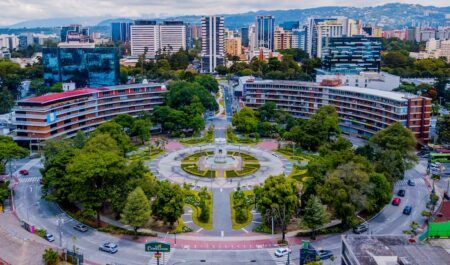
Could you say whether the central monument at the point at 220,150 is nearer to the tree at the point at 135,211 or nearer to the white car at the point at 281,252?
the tree at the point at 135,211

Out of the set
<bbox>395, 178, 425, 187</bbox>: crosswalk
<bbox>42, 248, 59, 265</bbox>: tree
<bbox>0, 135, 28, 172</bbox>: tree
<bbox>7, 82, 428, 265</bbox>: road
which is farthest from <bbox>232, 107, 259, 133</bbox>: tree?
<bbox>42, 248, 59, 265</bbox>: tree

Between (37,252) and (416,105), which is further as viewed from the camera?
(416,105)

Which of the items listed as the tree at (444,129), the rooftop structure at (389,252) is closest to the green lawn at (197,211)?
the rooftop structure at (389,252)

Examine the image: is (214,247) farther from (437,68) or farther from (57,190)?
(437,68)

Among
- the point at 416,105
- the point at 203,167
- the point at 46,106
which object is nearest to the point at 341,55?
the point at 416,105

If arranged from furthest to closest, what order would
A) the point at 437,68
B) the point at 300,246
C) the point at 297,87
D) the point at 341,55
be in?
the point at 437,68
the point at 341,55
the point at 297,87
the point at 300,246

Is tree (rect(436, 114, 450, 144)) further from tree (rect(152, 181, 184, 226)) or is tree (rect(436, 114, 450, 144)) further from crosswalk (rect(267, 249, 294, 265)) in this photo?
tree (rect(152, 181, 184, 226))
